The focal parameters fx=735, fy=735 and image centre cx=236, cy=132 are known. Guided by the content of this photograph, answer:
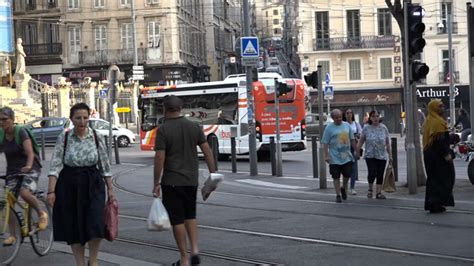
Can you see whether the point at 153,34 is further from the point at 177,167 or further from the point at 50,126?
the point at 177,167

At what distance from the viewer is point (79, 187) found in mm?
6969

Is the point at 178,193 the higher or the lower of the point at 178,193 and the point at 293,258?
the higher

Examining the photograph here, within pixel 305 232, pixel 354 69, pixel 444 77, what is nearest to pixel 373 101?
pixel 354 69

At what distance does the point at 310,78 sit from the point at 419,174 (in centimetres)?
371

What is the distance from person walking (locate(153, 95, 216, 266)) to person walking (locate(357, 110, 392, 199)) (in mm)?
6578

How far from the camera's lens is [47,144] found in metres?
37.0

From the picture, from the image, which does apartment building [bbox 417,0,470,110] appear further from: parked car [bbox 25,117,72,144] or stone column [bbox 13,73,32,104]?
stone column [bbox 13,73,32,104]

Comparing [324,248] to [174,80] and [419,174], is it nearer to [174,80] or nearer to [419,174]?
[419,174]

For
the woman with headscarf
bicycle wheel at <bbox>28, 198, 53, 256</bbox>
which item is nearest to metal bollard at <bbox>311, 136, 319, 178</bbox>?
the woman with headscarf

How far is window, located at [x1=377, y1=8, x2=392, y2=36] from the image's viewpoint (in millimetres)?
50344

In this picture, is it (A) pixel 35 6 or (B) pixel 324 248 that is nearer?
(B) pixel 324 248

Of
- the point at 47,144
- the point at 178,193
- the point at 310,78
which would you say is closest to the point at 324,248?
the point at 178,193

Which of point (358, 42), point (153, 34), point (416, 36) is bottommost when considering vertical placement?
point (416, 36)

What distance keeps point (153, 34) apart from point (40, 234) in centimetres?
5265
